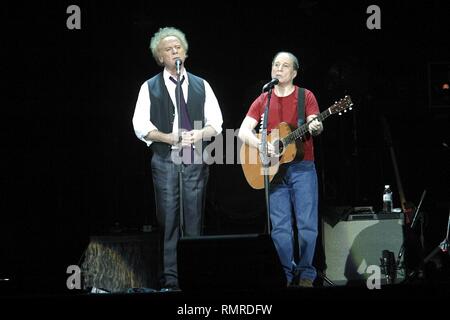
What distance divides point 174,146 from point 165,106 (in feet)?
1.24

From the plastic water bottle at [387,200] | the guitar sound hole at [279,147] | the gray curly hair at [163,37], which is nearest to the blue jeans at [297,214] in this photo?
the guitar sound hole at [279,147]

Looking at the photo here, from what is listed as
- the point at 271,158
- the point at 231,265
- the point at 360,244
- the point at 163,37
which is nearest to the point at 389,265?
the point at 360,244

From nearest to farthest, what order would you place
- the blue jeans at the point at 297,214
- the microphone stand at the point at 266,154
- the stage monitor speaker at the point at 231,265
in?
the stage monitor speaker at the point at 231,265 < the microphone stand at the point at 266,154 < the blue jeans at the point at 297,214

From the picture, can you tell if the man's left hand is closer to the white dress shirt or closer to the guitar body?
the guitar body

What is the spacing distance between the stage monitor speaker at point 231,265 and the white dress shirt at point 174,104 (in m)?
2.39

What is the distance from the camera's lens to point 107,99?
22.4ft

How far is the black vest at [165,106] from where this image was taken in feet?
20.0

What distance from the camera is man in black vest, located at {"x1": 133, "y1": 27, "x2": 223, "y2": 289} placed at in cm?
606

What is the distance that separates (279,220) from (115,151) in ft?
6.30

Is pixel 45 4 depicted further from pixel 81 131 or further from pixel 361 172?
pixel 361 172

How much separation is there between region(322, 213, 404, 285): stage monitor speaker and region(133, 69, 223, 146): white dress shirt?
1558 millimetres

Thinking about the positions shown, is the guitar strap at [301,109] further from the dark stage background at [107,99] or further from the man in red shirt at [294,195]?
the dark stage background at [107,99]

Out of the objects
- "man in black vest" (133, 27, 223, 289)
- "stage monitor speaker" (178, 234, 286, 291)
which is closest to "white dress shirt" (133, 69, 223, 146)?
"man in black vest" (133, 27, 223, 289)

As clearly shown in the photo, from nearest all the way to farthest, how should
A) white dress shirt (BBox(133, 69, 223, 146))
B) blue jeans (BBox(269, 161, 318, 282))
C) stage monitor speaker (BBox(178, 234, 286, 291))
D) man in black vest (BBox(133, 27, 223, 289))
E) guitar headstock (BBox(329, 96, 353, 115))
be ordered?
stage monitor speaker (BBox(178, 234, 286, 291)) < guitar headstock (BBox(329, 96, 353, 115)) < blue jeans (BBox(269, 161, 318, 282)) < man in black vest (BBox(133, 27, 223, 289)) < white dress shirt (BBox(133, 69, 223, 146))
